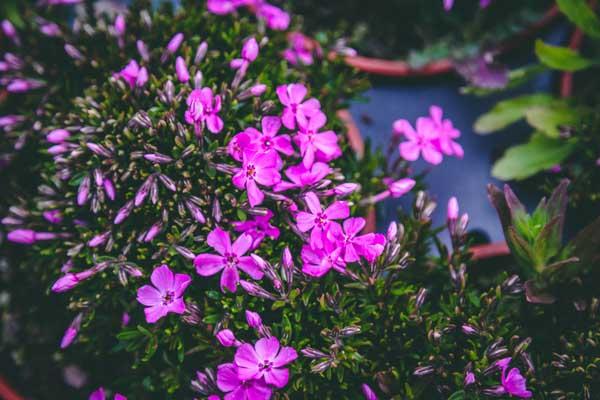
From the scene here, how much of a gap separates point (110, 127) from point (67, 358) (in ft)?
2.80

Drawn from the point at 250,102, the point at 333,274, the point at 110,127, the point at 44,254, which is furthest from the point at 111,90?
the point at 333,274

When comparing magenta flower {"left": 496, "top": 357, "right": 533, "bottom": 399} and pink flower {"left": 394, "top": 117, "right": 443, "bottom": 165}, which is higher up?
pink flower {"left": 394, "top": 117, "right": 443, "bottom": 165}

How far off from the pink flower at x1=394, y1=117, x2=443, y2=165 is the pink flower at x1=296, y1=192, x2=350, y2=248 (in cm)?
40

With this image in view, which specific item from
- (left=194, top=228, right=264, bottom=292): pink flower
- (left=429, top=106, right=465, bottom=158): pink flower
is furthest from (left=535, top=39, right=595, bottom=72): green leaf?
(left=194, top=228, right=264, bottom=292): pink flower

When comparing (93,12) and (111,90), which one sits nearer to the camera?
(111,90)

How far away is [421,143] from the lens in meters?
1.67

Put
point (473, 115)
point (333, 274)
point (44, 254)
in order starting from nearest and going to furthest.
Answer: point (333, 274)
point (44, 254)
point (473, 115)

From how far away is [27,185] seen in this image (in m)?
1.82

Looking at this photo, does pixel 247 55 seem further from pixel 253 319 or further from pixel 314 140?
pixel 253 319

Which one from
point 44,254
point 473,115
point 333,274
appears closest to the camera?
point 333,274

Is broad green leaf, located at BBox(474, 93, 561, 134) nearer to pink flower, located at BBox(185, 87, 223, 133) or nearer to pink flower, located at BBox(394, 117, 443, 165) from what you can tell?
pink flower, located at BBox(394, 117, 443, 165)

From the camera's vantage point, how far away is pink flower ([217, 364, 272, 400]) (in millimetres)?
1241

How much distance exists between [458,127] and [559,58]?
534 millimetres

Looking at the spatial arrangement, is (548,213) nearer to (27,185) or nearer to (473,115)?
(473,115)
